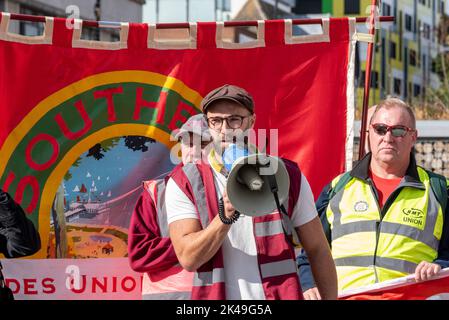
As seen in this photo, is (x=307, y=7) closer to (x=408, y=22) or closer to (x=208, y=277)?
(x=408, y=22)

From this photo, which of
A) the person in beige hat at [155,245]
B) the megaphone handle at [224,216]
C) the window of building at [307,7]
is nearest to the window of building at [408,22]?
the window of building at [307,7]

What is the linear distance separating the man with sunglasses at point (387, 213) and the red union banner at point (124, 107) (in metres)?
0.97

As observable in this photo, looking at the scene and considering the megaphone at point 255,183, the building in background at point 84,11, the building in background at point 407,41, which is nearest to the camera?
the megaphone at point 255,183

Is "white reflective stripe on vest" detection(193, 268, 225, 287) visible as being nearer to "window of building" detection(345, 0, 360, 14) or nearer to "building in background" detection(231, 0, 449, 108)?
"window of building" detection(345, 0, 360, 14)

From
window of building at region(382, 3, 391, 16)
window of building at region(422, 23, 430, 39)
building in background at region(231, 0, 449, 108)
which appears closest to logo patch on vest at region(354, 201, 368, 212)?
window of building at region(382, 3, 391, 16)

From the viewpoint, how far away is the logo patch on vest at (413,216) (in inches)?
200

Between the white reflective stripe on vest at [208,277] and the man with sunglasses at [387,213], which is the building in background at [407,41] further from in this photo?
the white reflective stripe on vest at [208,277]

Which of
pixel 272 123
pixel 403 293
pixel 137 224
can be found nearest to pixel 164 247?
pixel 137 224

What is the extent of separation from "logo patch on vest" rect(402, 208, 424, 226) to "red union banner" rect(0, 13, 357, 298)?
1166 mm

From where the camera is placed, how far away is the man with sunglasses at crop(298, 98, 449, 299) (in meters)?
5.07

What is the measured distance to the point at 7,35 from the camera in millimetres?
6047
